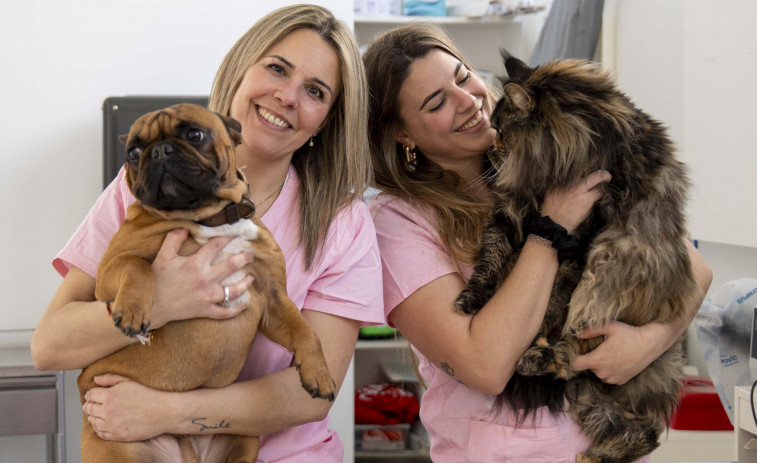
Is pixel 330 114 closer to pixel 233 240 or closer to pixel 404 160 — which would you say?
pixel 404 160

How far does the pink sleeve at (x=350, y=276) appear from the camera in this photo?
165 centimetres

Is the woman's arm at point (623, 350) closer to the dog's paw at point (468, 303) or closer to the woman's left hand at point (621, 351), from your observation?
the woman's left hand at point (621, 351)

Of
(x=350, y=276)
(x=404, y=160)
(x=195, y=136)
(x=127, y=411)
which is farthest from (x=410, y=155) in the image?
(x=127, y=411)

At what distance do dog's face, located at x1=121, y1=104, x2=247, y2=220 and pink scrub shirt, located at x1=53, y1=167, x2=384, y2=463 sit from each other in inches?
8.3

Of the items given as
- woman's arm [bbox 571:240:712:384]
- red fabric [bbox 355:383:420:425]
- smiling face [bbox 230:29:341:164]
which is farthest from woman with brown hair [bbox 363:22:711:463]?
red fabric [bbox 355:383:420:425]

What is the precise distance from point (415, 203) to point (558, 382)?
0.55 meters

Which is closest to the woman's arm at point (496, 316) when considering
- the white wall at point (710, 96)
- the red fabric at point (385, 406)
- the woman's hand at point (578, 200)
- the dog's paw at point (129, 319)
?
the woman's hand at point (578, 200)

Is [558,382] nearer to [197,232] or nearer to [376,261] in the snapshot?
[376,261]

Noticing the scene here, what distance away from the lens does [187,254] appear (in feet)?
4.75

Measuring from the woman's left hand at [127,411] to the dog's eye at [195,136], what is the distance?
1.59 feet

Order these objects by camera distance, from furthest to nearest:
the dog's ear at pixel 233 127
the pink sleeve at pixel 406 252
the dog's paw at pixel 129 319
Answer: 1. the pink sleeve at pixel 406 252
2. the dog's ear at pixel 233 127
3. the dog's paw at pixel 129 319

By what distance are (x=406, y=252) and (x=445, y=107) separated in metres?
0.39

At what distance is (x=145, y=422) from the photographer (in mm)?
1394

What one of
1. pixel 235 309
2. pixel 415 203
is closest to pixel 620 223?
pixel 415 203
